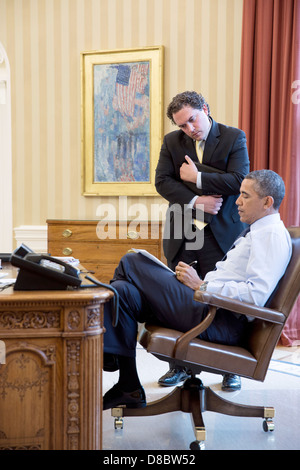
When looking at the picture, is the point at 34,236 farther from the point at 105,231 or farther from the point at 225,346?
the point at 225,346

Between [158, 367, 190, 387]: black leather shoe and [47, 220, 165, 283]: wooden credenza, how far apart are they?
1.24 meters

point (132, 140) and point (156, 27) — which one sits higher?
point (156, 27)

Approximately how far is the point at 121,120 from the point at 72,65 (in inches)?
29.7

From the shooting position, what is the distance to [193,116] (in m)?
3.18

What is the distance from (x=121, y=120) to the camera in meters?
5.04

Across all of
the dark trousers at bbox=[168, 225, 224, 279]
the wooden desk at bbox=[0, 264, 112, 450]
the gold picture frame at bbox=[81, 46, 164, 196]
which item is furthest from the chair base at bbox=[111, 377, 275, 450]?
the gold picture frame at bbox=[81, 46, 164, 196]

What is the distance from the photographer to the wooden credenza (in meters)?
4.49

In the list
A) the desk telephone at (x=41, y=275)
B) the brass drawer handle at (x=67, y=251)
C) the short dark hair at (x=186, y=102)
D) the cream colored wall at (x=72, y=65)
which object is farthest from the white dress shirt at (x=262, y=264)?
the cream colored wall at (x=72, y=65)

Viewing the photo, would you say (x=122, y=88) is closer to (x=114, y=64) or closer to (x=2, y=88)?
(x=114, y=64)
